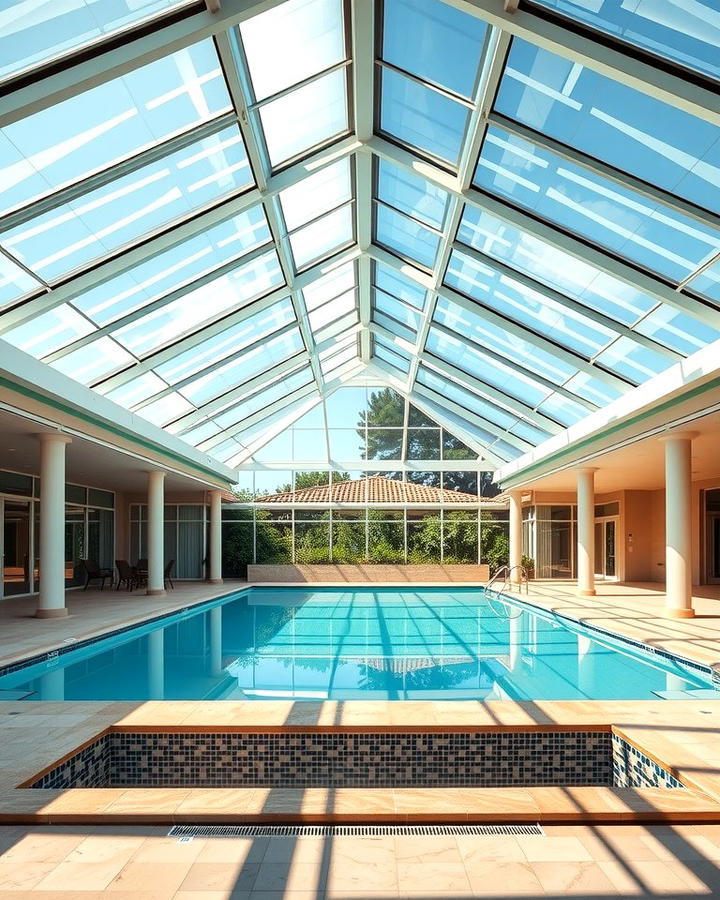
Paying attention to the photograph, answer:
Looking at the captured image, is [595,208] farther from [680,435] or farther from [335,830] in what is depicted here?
[335,830]

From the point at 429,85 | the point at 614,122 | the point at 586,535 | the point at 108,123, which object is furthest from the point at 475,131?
the point at 586,535

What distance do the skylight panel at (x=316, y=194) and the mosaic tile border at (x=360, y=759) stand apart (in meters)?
6.95

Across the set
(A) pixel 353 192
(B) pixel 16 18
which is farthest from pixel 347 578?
(B) pixel 16 18

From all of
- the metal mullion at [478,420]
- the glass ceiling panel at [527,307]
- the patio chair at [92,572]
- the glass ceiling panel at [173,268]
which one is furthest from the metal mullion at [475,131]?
the patio chair at [92,572]

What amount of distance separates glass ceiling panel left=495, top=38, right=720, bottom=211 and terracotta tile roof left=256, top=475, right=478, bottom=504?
17.2 m

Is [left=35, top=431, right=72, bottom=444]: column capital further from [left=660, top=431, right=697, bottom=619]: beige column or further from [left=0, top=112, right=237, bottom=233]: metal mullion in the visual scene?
[left=660, top=431, right=697, bottom=619]: beige column

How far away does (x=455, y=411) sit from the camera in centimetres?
2114

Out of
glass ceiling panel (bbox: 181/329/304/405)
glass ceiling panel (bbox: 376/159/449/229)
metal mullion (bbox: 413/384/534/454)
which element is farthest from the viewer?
metal mullion (bbox: 413/384/534/454)

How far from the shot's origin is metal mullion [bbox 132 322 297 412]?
13750 millimetres

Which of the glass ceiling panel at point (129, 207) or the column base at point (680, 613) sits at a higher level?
the glass ceiling panel at point (129, 207)

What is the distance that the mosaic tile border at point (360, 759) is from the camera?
16.8ft

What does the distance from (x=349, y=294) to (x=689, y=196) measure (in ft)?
29.8

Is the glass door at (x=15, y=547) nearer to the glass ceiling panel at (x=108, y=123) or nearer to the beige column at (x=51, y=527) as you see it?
the beige column at (x=51, y=527)

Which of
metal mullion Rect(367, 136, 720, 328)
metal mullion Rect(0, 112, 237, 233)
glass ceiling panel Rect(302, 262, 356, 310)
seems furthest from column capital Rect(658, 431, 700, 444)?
metal mullion Rect(0, 112, 237, 233)
